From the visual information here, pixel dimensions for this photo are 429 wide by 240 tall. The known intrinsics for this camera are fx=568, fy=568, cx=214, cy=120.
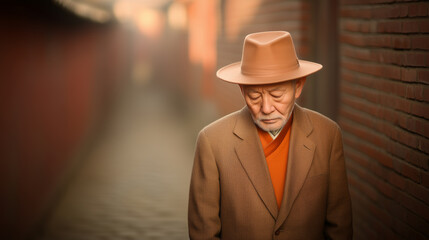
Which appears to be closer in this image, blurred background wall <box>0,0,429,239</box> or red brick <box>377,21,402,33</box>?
blurred background wall <box>0,0,429,239</box>

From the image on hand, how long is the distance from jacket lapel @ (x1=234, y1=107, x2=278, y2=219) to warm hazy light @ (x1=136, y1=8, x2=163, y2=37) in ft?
88.2

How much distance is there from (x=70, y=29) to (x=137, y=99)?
14.4 metres

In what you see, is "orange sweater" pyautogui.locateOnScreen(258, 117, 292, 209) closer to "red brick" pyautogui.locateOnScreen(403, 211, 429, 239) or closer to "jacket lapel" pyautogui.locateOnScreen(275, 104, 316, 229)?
"jacket lapel" pyautogui.locateOnScreen(275, 104, 316, 229)

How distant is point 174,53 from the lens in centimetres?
2352

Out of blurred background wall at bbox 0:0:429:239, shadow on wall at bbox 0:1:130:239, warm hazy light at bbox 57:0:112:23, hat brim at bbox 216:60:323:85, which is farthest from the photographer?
warm hazy light at bbox 57:0:112:23

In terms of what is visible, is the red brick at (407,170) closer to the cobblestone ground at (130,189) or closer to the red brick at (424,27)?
the red brick at (424,27)

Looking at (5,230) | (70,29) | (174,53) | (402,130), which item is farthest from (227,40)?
(174,53)

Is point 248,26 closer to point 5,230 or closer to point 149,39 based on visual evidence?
point 5,230

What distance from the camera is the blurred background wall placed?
3.26 m

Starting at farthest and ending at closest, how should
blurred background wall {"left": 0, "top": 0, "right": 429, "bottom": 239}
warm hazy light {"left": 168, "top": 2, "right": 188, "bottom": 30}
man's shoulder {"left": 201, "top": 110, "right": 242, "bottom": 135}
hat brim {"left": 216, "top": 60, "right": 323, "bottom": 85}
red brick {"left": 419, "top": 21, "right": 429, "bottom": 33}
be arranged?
warm hazy light {"left": 168, "top": 2, "right": 188, "bottom": 30} < blurred background wall {"left": 0, "top": 0, "right": 429, "bottom": 239} < red brick {"left": 419, "top": 21, "right": 429, "bottom": 33} < man's shoulder {"left": 201, "top": 110, "right": 242, "bottom": 135} < hat brim {"left": 216, "top": 60, "right": 323, "bottom": 85}

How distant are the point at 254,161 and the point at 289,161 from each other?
0.16 m

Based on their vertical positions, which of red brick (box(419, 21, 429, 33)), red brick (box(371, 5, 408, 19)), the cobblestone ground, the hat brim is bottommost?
the cobblestone ground

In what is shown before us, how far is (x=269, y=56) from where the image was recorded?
99.1 inches

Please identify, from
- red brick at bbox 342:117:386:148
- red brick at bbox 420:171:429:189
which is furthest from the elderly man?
red brick at bbox 342:117:386:148
